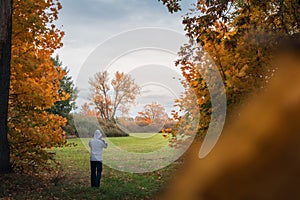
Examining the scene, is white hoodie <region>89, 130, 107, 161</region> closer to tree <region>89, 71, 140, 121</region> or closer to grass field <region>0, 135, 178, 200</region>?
grass field <region>0, 135, 178, 200</region>

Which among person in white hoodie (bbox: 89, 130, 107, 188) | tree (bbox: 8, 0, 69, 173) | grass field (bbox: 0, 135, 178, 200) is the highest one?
tree (bbox: 8, 0, 69, 173)

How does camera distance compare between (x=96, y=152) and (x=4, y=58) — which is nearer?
(x=4, y=58)

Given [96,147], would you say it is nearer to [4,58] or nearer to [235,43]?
[4,58]

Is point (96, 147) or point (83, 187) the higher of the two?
point (96, 147)

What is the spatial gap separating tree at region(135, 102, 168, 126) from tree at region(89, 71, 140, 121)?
1245mm

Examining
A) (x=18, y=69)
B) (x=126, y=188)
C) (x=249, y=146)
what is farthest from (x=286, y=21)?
(x=249, y=146)

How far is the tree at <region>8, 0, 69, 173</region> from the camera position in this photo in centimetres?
961

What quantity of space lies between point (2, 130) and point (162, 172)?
5901mm

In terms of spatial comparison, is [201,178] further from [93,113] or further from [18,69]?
[93,113]

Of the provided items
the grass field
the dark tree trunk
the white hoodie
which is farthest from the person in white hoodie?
the dark tree trunk

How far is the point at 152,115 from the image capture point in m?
20.4

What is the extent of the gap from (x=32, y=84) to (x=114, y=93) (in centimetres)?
1551

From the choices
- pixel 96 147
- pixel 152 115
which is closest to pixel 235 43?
pixel 96 147

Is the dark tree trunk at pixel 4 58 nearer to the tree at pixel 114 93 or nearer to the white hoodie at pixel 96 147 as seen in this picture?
the white hoodie at pixel 96 147
